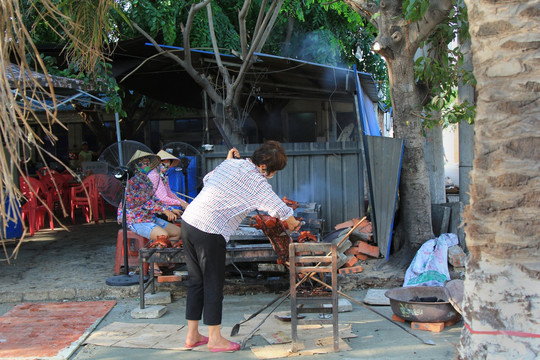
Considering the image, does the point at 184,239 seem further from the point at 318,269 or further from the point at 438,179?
→ the point at 438,179

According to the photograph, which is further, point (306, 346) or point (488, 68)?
point (306, 346)

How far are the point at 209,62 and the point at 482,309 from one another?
862 cm

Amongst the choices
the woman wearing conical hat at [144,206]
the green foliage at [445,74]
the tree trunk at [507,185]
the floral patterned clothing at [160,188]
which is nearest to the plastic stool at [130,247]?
the woman wearing conical hat at [144,206]

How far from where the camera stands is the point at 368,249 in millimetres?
7250

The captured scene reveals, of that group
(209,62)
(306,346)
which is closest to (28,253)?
(209,62)

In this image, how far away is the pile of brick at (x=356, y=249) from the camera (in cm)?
685

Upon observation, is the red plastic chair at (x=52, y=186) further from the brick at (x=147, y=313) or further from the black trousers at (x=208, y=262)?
the black trousers at (x=208, y=262)

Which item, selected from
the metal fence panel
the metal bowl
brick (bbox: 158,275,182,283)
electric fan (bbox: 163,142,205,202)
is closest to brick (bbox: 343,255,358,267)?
the metal fence panel

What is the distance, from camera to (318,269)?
4680mm

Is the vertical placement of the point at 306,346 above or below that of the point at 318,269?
below

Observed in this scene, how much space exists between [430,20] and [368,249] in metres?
3.14

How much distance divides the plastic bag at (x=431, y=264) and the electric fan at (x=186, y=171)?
3.90m

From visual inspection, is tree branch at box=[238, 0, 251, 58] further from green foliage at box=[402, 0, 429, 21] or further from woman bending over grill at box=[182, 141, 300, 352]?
woman bending over grill at box=[182, 141, 300, 352]

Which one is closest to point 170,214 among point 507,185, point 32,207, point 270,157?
point 270,157
